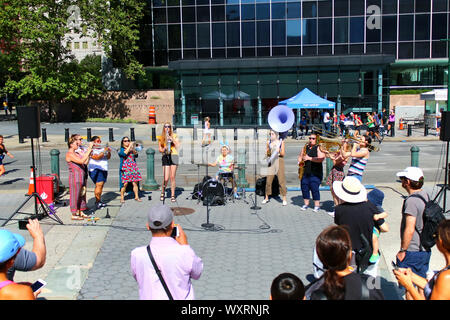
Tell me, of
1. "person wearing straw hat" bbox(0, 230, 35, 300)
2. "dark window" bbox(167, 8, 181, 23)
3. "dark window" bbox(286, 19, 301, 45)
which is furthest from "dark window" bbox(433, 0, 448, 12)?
"person wearing straw hat" bbox(0, 230, 35, 300)

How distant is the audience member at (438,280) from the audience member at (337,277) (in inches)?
17.2

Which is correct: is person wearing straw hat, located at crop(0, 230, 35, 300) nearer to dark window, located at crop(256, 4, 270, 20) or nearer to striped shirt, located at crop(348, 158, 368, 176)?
striped shirt, located at crop(348, 158, 368, 176)

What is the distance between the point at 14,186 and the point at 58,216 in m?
4.75

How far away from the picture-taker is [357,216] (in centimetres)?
513

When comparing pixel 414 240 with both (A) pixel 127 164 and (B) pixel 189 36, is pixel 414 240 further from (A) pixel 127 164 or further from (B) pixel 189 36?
(B) pixel 189 36

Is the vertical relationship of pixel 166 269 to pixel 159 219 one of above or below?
below

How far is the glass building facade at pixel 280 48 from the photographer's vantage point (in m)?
36.6

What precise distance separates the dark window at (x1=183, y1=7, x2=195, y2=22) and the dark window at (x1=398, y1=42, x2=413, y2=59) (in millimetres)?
18537

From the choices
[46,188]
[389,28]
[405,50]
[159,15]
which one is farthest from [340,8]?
[46,188]

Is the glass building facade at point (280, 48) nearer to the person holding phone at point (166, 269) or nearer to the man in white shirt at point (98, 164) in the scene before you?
the man in white shirt at point (98, 164)

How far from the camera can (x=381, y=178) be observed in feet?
48.7

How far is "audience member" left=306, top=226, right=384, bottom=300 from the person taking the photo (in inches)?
123

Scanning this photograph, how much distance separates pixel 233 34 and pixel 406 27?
1517 centimetres
